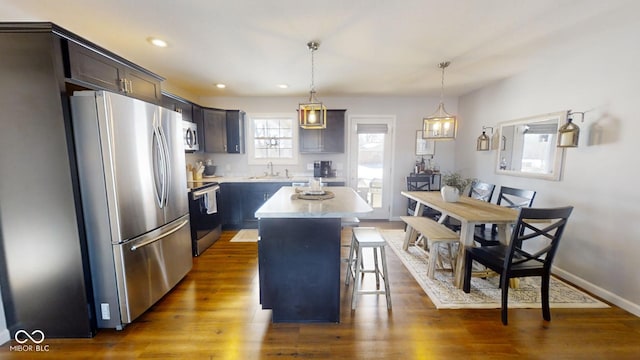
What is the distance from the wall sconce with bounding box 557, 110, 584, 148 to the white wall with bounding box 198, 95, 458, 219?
2.29 metres

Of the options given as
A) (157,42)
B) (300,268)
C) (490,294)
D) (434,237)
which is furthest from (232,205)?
(490,294)

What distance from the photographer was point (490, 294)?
7.72ft

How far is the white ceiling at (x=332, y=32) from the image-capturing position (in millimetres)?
1805

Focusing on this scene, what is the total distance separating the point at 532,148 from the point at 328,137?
305cm

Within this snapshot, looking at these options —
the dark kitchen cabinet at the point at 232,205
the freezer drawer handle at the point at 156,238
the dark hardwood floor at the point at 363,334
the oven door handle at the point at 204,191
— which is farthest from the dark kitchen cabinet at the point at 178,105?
the dark hardwood floor at the point at 363,334

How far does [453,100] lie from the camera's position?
15.8ft

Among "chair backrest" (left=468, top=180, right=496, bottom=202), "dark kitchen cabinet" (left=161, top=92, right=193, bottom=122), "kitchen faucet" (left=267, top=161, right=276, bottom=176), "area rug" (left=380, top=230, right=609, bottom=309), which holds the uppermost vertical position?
"dark kitchen cabinet" (left=161, top=92, right=193, bottom=122)

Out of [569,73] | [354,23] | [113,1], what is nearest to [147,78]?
[113,1]

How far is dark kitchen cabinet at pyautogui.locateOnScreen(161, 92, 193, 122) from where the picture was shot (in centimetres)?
307

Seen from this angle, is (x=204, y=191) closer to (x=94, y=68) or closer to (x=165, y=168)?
(x=165, y=168)

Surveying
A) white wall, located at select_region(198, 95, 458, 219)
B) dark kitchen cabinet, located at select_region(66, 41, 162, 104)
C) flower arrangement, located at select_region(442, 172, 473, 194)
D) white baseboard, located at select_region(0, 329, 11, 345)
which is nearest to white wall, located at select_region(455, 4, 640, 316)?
flower arrangement, located at select_region(442, 172, 473, 194)

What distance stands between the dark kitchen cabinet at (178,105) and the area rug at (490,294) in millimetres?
3728

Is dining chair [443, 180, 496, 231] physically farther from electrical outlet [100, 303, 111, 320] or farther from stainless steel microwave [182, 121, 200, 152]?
stainless steel microwave [182, 121, 200, 152]

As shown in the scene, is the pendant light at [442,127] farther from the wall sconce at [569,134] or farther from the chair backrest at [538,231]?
the chair backrest at [538,231]
